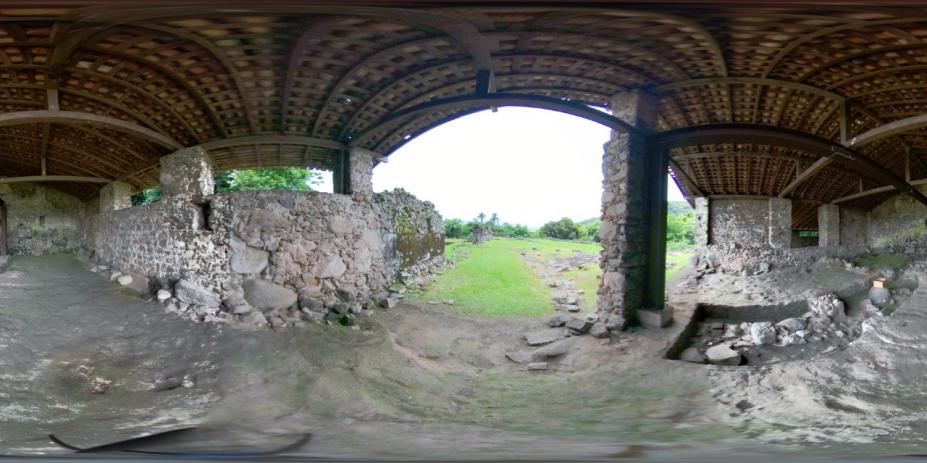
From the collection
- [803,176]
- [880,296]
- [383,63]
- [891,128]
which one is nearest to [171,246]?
[383,63]

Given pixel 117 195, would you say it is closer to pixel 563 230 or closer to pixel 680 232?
pixel 563 230

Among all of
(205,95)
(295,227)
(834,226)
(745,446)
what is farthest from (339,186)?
(834,226)

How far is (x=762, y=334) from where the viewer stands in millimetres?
3174

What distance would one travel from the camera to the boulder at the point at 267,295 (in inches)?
86.0

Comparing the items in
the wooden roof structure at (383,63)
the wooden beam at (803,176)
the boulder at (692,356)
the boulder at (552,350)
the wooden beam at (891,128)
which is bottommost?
the boulder at (692,356)

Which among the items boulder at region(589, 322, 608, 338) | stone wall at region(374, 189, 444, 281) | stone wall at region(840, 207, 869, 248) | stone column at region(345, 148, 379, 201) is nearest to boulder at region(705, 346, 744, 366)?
boulder at region(589, 322, 608, 338)

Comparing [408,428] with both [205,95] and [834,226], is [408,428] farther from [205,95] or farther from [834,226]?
[834,226]

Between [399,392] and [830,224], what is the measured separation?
13664 mm

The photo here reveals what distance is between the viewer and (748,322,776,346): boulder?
3118 millimetres

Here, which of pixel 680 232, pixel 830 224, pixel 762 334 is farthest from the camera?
pixel 680 232

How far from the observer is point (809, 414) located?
1391 mm

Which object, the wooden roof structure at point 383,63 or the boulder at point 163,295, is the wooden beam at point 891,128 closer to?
the wooden roof structure at point 383,63

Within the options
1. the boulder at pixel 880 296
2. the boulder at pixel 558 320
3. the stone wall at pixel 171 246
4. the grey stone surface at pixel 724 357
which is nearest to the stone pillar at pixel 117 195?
the stone wall at pixel 171 246

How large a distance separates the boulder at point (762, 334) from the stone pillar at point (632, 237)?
2.30 feet
